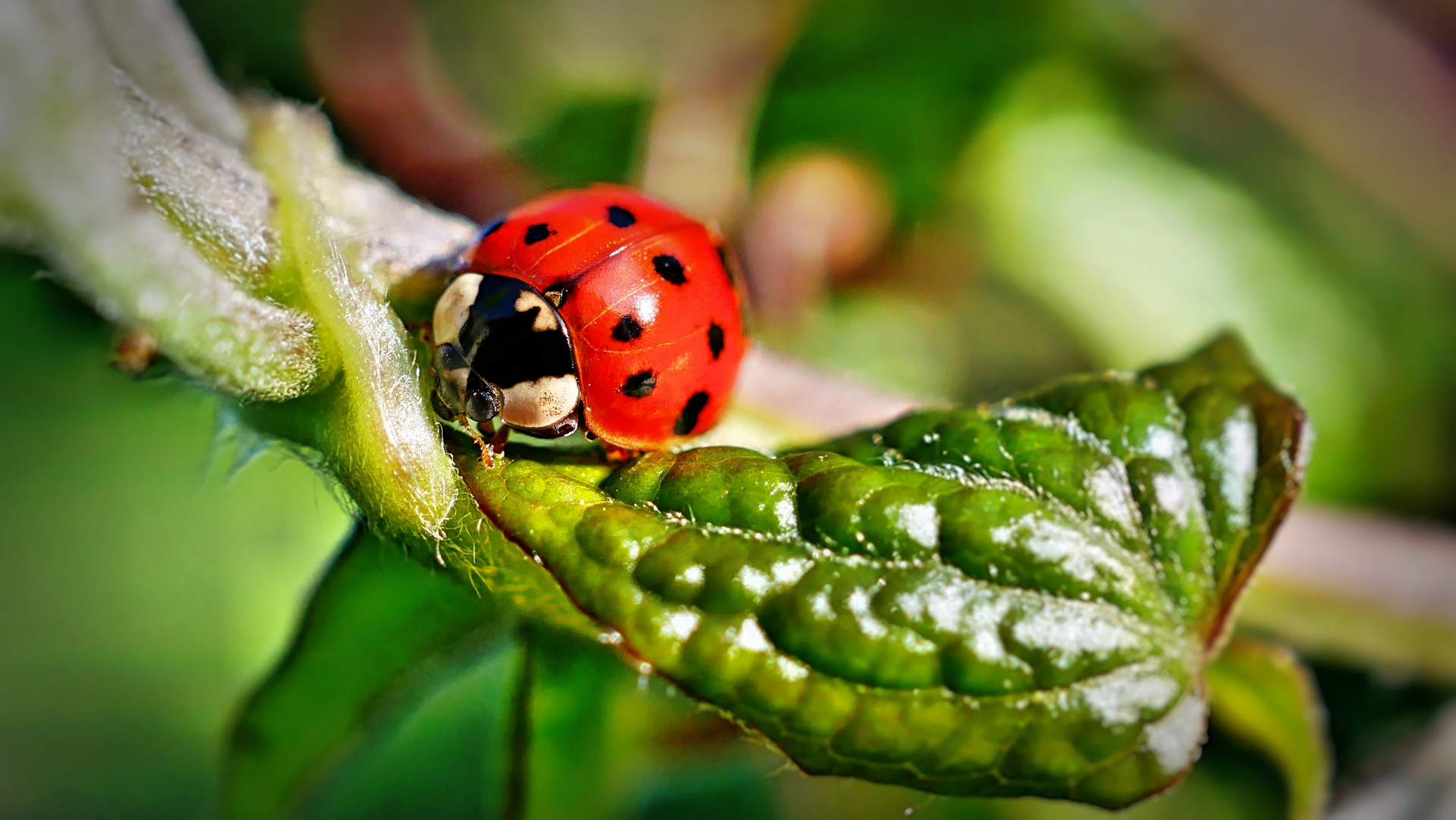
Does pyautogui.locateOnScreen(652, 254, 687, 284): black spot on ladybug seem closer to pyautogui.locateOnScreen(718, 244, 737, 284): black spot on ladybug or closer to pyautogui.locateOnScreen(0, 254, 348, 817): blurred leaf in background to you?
pyautogui.locateOnScreen(718, 244, 737, 284): black spot on ladybug

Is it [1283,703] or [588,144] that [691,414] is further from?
[588,144]

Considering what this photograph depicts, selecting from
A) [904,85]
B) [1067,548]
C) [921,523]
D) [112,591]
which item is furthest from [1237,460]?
[904,85]

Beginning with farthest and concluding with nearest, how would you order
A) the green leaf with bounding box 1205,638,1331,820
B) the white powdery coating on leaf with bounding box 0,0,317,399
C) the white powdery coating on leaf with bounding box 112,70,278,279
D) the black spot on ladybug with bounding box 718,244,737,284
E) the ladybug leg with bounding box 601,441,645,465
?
the green leaf with bounding box 1205,638,1331,820 → the black spot on ladybug with bounding box 718,244,737,284 → the ladybug leg with bounding box 601,441,645,465 → the white powdery coating on leaf with bounding box 112,70,278,279 → the white powdery coating on leaf with bounding box 0,0,317,399

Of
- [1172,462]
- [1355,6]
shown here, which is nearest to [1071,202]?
[1355,6]

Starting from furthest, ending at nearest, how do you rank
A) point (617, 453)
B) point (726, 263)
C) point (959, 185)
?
point (959, 185)
point (726, 263)
point (617, 453)

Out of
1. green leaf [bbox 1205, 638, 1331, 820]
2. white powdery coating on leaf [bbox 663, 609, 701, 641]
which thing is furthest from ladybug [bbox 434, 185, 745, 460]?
green leaf [bbox 1205, 638, 1331, 820]
